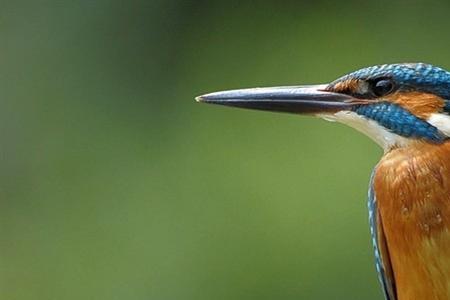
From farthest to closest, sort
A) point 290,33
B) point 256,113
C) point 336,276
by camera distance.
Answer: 1. point 290,33
2. point 256,113
3. point 336,276

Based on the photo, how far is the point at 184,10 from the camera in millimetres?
3773

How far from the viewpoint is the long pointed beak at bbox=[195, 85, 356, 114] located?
201 centimetres

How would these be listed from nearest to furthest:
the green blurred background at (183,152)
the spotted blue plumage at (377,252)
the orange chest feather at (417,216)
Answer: the orange chest feather at (417,216) → the spotted blue plumage at (377,252) → the green blurred background at (183,152)

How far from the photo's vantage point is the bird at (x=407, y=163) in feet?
6.25

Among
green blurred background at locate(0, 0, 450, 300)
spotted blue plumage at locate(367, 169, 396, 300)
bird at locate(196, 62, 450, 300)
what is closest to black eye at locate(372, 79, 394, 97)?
bird at locate(196, 62, 450, 300)

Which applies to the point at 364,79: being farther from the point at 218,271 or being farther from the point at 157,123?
the point at 157,123

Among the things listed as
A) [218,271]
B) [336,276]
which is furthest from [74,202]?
[336,276]

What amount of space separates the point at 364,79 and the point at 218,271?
1.38m

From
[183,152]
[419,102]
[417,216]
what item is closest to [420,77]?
[419,102]

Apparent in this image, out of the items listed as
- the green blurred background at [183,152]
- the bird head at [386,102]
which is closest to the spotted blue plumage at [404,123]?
the bird head at [386,102]

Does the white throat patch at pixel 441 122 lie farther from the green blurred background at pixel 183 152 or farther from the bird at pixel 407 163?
the green blurred background at pixel 183 152

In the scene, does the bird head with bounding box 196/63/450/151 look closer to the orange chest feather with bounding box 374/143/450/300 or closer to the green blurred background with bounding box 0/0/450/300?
the orange chest feather with bounding box 374/143/450/300

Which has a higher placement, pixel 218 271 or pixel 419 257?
pixel 419 257

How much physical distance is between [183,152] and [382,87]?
1.56 metres
